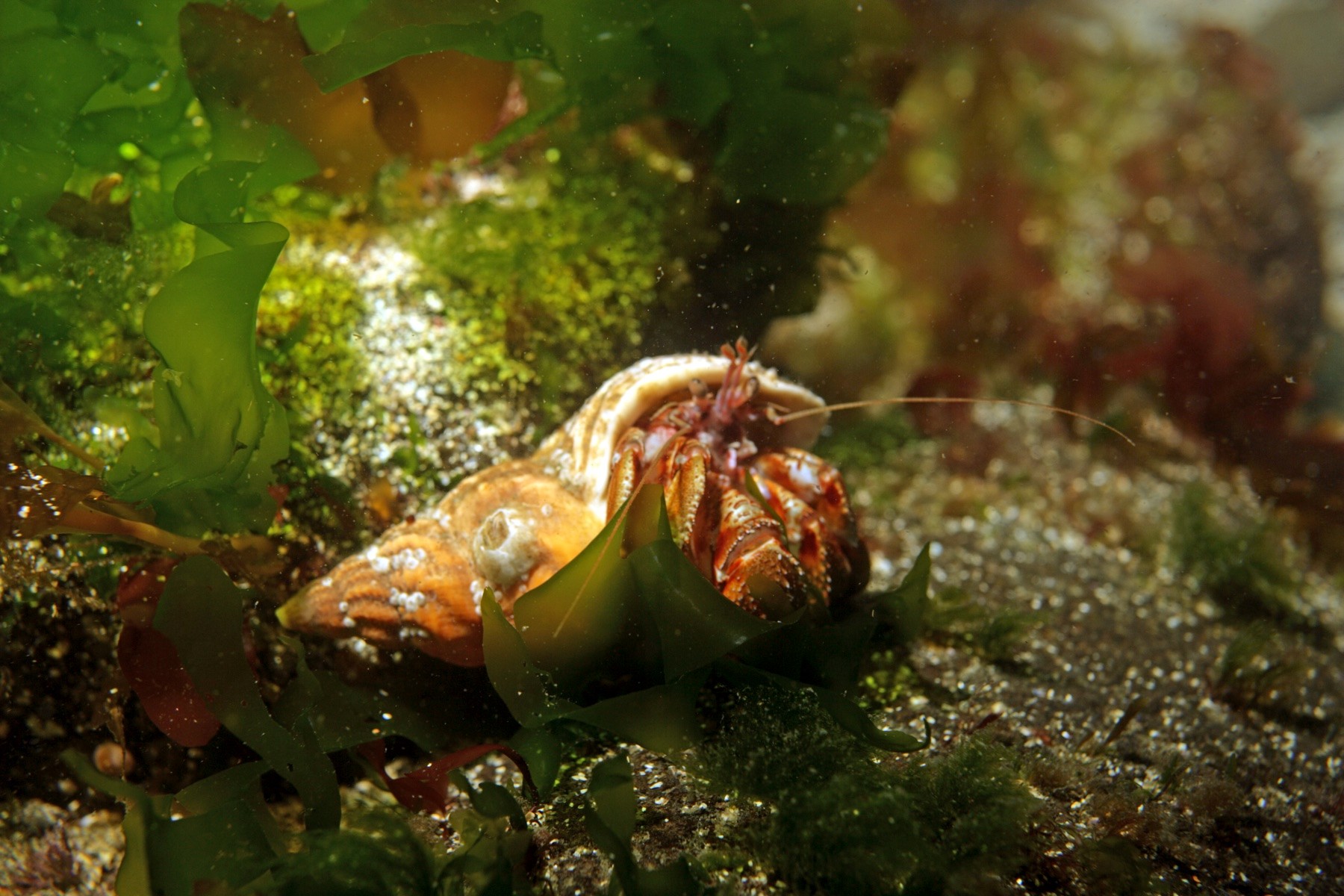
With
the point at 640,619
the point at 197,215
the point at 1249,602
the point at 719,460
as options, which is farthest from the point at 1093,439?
the point at 197,215

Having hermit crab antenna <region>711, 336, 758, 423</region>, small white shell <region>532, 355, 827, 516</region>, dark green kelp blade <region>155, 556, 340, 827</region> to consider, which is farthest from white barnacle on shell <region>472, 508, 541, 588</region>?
hermit crab antenna <region>711, 336, 758, 423</region>

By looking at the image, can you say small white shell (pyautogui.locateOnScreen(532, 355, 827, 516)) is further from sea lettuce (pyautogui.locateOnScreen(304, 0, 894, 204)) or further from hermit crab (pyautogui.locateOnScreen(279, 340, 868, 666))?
sea lettuce (pyautogui.locateOnScreen(304, 0, 894, 204))

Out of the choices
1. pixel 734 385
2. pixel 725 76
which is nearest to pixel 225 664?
pixel 734 385

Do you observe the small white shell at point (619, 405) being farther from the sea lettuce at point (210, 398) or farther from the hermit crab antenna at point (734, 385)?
the sea lettuce at point (210, 398)

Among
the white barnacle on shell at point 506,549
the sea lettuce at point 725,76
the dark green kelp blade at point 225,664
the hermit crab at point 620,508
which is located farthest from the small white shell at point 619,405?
the dark green kelp blade at point 225,664

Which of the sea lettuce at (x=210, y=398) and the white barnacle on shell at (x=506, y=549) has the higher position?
the sea lettuce at (x=210, y=398)

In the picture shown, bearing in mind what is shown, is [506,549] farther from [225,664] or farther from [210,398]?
[210,398]
